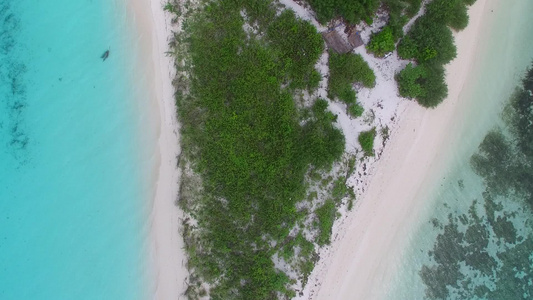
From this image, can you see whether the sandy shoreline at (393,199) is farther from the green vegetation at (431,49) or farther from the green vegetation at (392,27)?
the green vegetation at (392,27)

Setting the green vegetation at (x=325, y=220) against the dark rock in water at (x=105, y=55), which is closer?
the green vegetation at (x=325, y=220)

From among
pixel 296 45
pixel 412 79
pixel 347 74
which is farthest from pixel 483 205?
pixel 296 45

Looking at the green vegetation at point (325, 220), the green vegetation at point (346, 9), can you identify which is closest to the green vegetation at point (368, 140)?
the green vegetation at point (325, 220)

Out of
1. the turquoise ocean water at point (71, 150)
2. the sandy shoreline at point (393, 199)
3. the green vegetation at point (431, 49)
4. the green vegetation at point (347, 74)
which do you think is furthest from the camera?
the turquoise ocean water at point (71, 150)

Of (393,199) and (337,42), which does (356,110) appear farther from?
(393,199)

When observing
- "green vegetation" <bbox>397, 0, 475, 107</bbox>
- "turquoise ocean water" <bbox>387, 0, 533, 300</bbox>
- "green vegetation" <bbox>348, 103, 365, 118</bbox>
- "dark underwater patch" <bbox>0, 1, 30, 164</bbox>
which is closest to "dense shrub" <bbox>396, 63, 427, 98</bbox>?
"green vegetation" <bbox>397, 0, 475, 107</bbox>

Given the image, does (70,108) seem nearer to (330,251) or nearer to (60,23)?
(60,23)

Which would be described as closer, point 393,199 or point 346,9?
point 346,9
